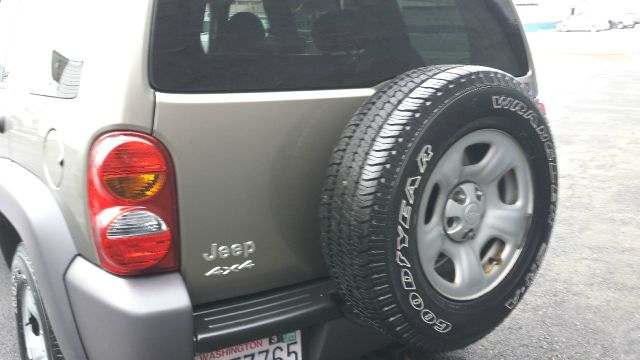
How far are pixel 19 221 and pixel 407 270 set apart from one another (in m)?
1.35

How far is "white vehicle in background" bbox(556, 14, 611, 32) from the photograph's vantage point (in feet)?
147

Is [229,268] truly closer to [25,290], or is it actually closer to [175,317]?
[175,317]

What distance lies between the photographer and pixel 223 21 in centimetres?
206

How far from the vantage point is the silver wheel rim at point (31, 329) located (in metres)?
2.40

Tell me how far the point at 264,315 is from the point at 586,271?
2.83m

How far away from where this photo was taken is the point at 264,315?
2.12 metres

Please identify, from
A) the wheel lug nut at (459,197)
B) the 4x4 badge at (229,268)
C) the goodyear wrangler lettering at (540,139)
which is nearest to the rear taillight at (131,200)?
the 4x4 badge at (229,268)

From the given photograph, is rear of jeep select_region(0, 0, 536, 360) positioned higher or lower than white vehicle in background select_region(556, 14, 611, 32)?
higher

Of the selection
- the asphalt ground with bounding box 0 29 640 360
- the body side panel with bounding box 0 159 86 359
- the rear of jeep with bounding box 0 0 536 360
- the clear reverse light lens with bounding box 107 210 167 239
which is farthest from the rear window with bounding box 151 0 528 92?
the asphalt ground with bounding box 0 29 640 360

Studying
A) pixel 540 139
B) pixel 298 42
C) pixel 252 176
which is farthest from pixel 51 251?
pixel 540 139

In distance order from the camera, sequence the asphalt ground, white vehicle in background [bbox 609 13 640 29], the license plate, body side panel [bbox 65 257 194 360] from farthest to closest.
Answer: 1. white vehicle in background [bbox 609 13 640 29]
2. the asphalt ground
3. the license plate
4. body side panel [bbox 65 257 194 360]

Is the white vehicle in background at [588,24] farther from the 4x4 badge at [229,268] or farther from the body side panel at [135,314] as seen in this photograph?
the body side panel at [135,314]

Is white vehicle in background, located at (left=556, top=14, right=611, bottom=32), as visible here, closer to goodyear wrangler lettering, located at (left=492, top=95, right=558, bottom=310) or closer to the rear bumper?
goodyear wrangler lettering, located at (left=492, top=95, right=558, bottom=310)

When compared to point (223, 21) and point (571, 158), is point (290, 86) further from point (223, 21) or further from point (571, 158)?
point (571, 158)
